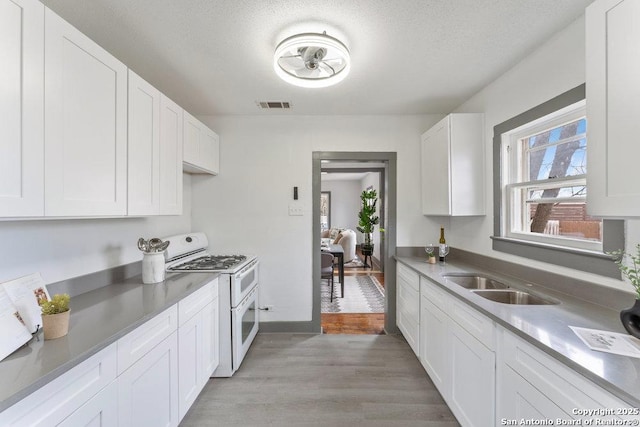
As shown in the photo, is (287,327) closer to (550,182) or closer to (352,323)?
(352,323)

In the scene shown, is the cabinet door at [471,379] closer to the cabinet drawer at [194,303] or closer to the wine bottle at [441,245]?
the wine bottle at [441,245]

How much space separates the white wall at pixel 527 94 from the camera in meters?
1.47

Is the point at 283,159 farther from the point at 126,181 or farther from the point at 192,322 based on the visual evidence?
the point at 192,322

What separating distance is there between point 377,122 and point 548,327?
94.3 inches

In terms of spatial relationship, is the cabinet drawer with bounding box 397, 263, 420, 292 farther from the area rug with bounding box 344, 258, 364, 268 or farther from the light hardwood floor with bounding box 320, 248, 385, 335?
the area rug with bounding box 344, 258, 364, 268

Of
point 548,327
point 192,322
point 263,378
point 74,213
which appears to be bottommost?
point 263,378

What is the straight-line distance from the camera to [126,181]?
1.49 meters

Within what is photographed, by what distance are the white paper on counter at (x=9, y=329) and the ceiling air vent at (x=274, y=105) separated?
225 centimetres

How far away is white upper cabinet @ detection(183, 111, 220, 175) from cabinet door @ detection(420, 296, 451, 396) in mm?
2316

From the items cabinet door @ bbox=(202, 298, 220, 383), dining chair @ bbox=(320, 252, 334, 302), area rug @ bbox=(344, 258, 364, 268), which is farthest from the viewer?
area rug @ bbox=(344, 258, 364, 268)

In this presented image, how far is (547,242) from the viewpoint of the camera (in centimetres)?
178

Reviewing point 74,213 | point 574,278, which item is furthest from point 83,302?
point 574,278

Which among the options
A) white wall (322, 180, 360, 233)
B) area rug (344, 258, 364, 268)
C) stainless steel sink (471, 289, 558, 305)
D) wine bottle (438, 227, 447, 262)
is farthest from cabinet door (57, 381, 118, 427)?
white wall (322, 180, 360, 233)

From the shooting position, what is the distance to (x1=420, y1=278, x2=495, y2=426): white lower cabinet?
1.33 metres
